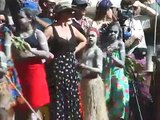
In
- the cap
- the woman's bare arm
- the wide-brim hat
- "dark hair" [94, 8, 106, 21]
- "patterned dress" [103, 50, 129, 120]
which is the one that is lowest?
"patterned dress" [103, 50, 129, 120]

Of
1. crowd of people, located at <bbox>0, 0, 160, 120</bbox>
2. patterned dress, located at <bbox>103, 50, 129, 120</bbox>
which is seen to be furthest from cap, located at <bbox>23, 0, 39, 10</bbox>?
patterned dress, located at <bbox>103, 50, 129, 120</bbox>

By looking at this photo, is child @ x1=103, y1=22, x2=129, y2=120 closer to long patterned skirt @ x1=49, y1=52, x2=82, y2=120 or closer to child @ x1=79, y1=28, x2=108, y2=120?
child @ x1=79, y1=28, x2=108, y2=120

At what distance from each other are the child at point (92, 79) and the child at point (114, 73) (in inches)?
12.3

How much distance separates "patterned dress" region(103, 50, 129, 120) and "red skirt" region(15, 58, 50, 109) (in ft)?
4.16

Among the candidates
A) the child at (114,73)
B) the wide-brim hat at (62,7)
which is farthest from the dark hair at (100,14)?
the wide-brim hat at (62,7)

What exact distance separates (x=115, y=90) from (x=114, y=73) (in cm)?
21

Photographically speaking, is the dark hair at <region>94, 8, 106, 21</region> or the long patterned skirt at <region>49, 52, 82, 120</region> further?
the dark hair at <region>94, 8, 106, 21</region>

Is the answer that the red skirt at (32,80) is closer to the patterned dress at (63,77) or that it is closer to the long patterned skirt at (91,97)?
the patterned dress at (63,77)

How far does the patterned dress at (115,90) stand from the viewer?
865 centimetres

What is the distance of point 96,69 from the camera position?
819 centimetres

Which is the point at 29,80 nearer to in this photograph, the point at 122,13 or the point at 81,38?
the point at 81,38

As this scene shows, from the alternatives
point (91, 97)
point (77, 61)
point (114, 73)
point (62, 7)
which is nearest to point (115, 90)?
point (114, 73)

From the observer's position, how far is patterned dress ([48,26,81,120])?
25.6 feet

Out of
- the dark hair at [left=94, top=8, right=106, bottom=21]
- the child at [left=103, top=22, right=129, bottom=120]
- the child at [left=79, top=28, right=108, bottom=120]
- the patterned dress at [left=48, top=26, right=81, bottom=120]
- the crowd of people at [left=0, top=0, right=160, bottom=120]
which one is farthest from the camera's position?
the dark hair at [left=94, top=8, right=106, bottom=21]
